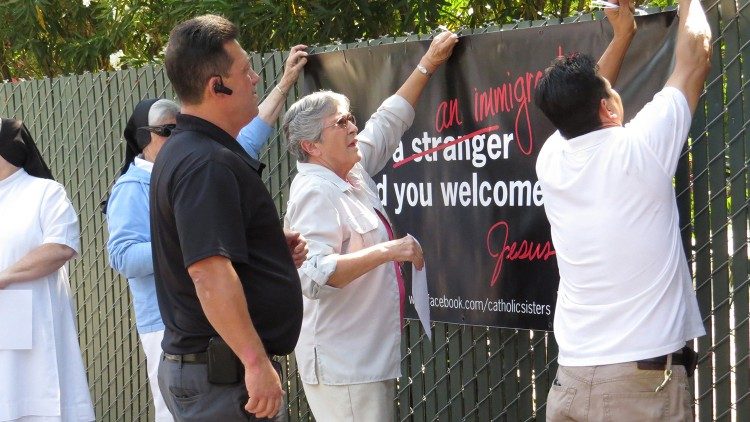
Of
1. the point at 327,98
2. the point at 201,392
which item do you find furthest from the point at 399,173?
the point at 201,392

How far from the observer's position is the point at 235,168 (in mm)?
3502

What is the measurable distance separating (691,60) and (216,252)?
5.61ft

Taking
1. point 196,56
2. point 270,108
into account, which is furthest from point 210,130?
point 270,108

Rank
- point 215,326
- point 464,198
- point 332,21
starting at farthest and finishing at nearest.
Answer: point 332,21, point 464,198, point 215,326

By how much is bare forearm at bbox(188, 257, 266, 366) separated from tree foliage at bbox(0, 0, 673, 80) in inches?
177

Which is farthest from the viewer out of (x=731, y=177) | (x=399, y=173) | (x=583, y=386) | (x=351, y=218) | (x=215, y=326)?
(x=399, y=173)

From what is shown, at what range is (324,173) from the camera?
4.51 meters

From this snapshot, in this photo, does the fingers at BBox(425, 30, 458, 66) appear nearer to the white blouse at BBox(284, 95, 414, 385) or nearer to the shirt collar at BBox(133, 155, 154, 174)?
the white blouse at BBox(284, 95, 414, 385)

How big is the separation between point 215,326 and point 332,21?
469 cm

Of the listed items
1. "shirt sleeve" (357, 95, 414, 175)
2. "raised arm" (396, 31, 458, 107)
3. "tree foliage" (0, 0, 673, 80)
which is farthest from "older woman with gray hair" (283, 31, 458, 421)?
"tree foliage" (0, 0, 673, 80)

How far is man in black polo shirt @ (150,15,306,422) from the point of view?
3.39m

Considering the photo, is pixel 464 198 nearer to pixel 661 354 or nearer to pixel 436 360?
pixel 436 360

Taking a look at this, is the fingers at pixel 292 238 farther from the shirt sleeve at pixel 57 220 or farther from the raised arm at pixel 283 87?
the shirt sleeve at pixel 57 220

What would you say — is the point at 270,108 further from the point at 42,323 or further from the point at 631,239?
the point at 631,239
